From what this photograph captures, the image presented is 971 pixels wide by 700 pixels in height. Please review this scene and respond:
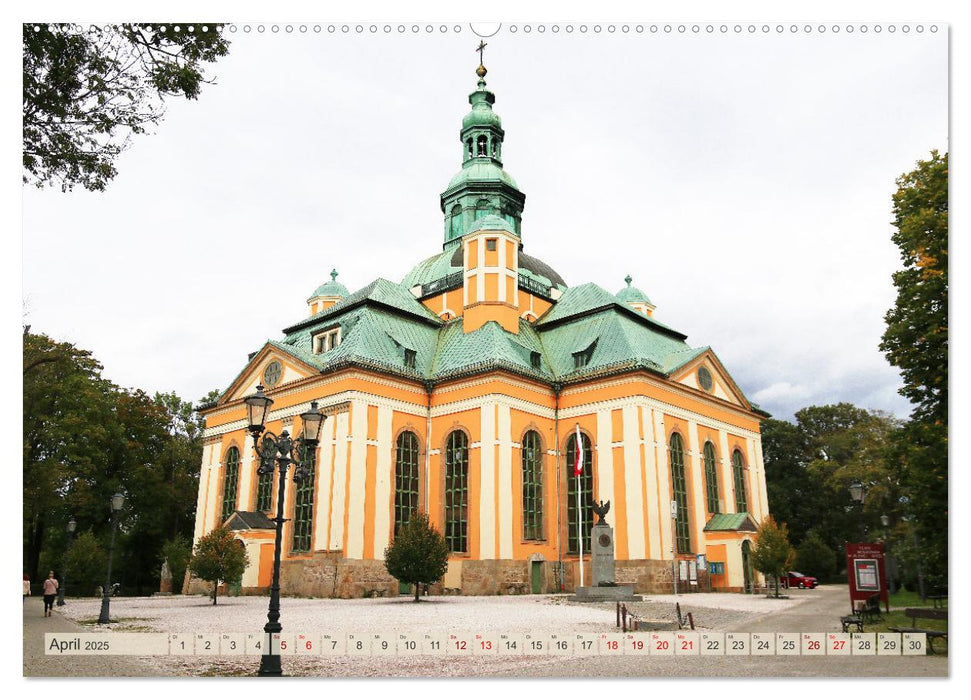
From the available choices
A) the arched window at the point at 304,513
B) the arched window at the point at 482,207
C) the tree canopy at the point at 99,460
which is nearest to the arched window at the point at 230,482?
the tree canopy at the point at 99,460

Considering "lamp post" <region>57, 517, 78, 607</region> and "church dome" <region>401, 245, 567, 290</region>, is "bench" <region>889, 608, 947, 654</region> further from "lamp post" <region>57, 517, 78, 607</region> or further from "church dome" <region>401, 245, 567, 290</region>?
"church dome" <region>401, 245, 567, 290</region>

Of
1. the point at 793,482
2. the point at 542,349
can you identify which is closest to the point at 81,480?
the point at 542,349

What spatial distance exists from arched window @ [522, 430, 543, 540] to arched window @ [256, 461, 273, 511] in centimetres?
1027

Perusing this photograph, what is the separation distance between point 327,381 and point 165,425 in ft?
54.7

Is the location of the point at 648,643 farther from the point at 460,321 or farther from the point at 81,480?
the point at 460,321

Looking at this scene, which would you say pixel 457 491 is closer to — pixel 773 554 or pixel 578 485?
pixel 578 485

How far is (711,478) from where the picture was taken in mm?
32750

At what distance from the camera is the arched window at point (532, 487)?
29.5 m

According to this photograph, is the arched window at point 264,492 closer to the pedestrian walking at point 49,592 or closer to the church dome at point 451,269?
the church dome at point 451,269

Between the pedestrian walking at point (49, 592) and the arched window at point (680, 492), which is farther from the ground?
the arched window at point (680, 492)

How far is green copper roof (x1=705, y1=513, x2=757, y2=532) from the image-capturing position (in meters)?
30.4

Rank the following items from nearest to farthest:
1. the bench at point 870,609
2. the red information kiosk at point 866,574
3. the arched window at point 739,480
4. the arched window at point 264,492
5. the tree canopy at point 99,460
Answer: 1. the tree canopy at point 99,460
2. the bench at point 870,609
3. the red information kiosk at point 866,574
4. the arched window at point 264,492
5. the arched window at point 739,480

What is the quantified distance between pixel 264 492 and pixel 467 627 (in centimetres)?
1902

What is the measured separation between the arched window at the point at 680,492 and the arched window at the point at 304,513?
13.8 m
